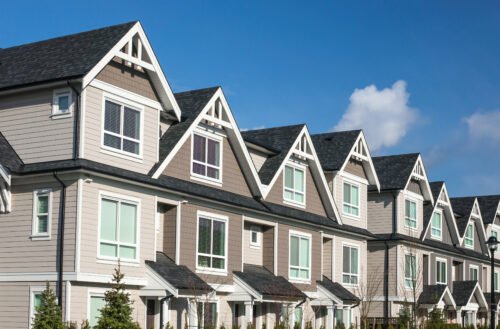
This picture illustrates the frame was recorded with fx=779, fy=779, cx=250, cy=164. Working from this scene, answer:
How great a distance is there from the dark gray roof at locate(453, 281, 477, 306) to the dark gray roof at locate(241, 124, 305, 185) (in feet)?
68.0

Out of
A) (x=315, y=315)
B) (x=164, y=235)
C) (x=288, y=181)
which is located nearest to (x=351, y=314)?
(x=315, y=315)

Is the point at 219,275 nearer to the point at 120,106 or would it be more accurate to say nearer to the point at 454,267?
the point at 120,106

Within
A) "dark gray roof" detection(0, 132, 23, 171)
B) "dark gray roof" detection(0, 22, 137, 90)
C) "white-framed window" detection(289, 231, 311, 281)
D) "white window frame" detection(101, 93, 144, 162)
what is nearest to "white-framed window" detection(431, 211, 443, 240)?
"white-framed window" detection(289, 231, 311, 281)

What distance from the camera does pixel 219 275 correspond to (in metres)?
31.1

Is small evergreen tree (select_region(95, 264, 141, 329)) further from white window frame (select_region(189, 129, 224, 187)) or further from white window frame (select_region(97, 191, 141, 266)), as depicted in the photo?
white window frame (select_region(189, 129, 224, 187))

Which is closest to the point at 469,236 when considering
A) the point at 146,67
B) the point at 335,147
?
the point at 335,147

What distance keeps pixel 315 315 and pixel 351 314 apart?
3.58 metres

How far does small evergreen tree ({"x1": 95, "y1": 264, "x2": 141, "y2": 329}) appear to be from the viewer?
922 inches

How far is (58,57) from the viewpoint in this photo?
88.7 feet

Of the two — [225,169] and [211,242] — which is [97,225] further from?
[225,169]

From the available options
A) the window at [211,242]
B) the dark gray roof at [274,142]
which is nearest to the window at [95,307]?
the window at [211,242]

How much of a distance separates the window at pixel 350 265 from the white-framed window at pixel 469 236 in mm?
18621

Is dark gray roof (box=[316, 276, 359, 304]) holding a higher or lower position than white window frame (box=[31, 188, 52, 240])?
lower

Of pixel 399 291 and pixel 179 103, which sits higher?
pixel 179 103
